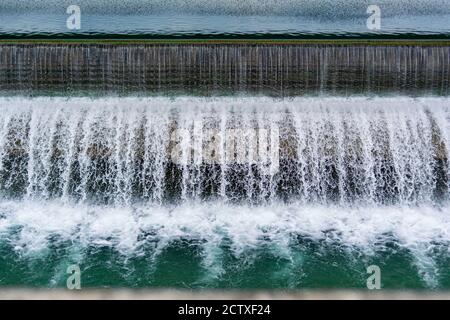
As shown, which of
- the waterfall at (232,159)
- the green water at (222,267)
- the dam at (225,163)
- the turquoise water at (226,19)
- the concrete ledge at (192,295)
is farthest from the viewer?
the turquoise water at (226,19)

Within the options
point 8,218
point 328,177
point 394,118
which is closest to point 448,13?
point 394,118

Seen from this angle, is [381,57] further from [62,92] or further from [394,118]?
[62,92]

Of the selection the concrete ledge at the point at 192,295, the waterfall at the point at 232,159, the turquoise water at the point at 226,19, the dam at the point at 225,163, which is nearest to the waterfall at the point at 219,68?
the dam at the point at 225,163

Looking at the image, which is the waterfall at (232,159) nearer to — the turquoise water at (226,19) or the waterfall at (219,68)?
the waterfall at (219,68)

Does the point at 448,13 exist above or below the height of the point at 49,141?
above

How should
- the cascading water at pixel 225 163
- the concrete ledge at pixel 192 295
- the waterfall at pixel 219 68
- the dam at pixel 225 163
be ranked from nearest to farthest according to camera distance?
the concrete ledge at pixel 192 295
the dam at pixel 225 163
the cascading water at pixel 225 163
the waterfall at pixel 219 68

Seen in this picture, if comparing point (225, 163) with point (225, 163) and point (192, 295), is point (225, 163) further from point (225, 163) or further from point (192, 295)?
point (192, 295)
